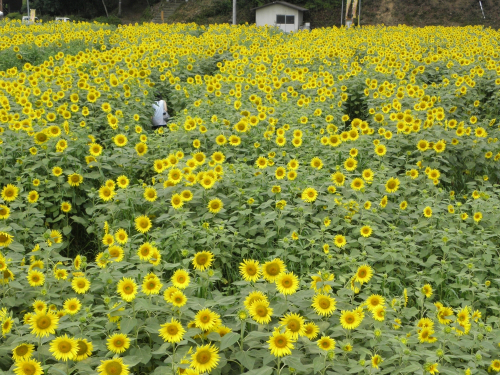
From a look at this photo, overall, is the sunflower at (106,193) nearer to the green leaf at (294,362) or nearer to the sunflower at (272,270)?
the sunflower at (272,270)

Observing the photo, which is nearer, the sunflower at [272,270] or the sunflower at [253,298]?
the sunflower at [253,298]

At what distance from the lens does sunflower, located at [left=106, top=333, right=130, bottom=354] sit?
6.81 ft

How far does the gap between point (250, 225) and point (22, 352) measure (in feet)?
7.03

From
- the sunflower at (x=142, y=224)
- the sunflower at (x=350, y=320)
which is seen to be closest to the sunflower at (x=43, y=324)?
the sunflower at (x=142, y=224)

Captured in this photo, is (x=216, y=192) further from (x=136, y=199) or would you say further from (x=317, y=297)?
(x=317, y=297)

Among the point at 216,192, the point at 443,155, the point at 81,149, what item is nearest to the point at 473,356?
the point at 216,192

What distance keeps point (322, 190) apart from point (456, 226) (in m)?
1.16

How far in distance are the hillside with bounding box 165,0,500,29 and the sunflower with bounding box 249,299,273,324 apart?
35.7m

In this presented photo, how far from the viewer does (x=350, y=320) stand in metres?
2.21

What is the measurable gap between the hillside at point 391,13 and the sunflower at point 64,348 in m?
36.2

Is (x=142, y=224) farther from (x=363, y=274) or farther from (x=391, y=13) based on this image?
(x=391, y=13)

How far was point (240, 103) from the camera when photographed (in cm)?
597

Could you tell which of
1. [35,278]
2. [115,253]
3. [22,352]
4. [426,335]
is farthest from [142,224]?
[426,335]

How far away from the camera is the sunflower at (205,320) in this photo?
208cm
